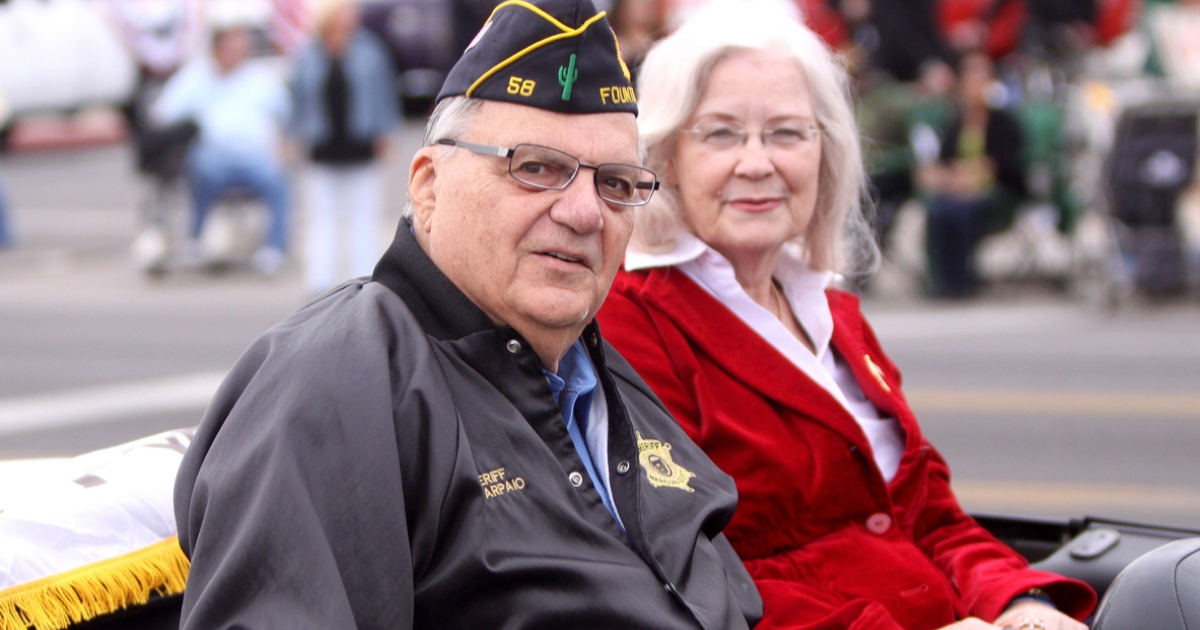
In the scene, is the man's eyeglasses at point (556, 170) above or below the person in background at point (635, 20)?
above

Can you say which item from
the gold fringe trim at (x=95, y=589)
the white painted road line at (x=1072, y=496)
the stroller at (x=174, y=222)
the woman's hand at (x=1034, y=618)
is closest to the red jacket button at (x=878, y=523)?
the woman's hand at (x=1034, y=618)

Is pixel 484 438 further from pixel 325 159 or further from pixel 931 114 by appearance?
pixel 931 114

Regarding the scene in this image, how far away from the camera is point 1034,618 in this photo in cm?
299

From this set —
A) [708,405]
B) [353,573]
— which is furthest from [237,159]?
[353,573]

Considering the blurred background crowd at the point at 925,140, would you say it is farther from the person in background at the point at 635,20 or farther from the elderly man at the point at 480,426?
the elderly man at the point at 480,426

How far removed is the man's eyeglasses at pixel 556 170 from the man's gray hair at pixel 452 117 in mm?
14

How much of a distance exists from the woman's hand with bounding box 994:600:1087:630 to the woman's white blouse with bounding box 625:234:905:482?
38 cm

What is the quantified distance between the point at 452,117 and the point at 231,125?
10.5 meters

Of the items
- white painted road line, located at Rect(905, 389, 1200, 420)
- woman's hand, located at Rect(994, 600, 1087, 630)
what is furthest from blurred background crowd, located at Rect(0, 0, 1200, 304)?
woman's hand, located at Rect(994, 600, 1087, 630)

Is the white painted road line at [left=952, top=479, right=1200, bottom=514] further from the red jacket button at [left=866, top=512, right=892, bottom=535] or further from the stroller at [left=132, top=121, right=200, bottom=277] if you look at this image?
the stroller at [left=132, top=121, right=200, bottom=277]

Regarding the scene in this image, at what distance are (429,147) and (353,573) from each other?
72cm

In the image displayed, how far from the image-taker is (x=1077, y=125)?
1219 cm

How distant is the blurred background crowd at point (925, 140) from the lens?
1082 cm

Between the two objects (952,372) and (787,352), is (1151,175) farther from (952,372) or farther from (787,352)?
(787,352)
